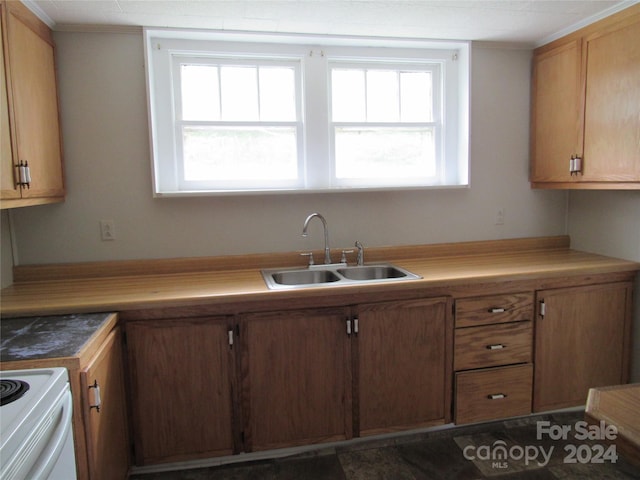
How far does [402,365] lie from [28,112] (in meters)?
2.09

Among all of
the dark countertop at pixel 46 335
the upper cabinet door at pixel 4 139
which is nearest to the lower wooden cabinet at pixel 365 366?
the dark countertop at pixel 46 335

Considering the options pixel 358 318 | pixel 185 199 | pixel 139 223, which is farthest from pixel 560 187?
pixel 139 223

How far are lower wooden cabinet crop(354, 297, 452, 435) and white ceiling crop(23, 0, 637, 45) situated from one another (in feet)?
4.73

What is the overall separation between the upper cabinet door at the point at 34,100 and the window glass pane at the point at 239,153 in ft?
2.14

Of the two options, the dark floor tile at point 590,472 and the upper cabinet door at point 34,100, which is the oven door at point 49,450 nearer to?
the upper cabinet door at point 34,100

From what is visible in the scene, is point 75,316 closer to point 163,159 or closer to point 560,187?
point 163,159

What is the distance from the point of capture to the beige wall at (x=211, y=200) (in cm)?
233

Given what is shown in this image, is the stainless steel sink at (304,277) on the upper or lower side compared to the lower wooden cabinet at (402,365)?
upper

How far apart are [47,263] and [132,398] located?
937mm

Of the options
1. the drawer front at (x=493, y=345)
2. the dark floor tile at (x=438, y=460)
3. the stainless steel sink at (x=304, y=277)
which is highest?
the stainless steel sink at (x=304, y=277)

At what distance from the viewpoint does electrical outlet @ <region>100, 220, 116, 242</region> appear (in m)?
2.40

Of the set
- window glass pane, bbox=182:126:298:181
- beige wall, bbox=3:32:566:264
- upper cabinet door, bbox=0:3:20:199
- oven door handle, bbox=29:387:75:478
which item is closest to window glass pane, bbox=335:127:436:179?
beige wall, bbox=3:32:566:264

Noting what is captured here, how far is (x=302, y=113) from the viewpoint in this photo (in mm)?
2605

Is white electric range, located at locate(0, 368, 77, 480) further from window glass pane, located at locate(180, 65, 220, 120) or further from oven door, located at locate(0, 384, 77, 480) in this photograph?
window glass pane, located at locate(180, 65, 220, 120)
